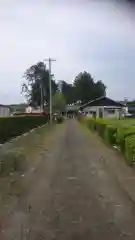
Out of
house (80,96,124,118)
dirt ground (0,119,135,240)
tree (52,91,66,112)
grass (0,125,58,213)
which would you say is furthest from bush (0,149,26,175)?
tree (52,91,66,112)

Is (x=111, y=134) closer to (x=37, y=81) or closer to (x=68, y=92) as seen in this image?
(x=37, y=81)

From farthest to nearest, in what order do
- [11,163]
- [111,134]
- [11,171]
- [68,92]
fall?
[68,92]
[111,134]
[11,163]
[11,171]

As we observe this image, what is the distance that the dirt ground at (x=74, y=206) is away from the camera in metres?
5.47

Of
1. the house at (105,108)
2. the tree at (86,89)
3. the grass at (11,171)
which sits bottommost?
the grass at (11,171)

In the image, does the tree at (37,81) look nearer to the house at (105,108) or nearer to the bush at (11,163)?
the house at (105,108)

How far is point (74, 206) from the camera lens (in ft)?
23.4

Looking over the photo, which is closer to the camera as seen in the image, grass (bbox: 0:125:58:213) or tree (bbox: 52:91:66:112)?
grass (bbox: 0:125:58:213)

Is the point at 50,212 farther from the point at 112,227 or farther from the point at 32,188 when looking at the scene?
the point at 32,188

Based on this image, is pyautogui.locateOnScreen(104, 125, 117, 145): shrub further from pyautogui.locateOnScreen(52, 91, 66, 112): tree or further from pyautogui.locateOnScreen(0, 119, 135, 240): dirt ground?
pyautogui.locateOnScreen(52, 91, 66, 112): tree

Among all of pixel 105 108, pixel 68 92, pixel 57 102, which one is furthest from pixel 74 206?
pixel 68 92

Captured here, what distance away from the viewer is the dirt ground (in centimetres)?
547

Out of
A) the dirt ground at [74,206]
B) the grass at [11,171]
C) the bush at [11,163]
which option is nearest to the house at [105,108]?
the grass at [11,171]

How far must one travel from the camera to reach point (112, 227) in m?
5.69

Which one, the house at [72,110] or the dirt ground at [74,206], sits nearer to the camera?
the dirt ground at [74,206]
